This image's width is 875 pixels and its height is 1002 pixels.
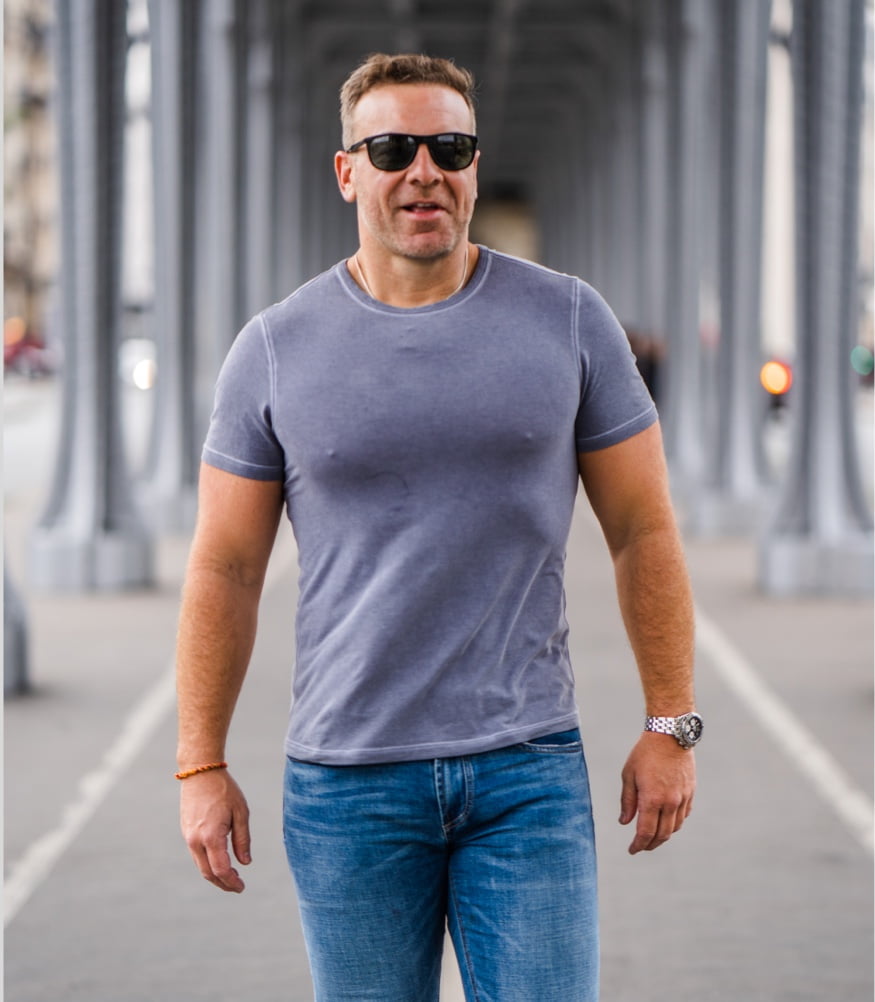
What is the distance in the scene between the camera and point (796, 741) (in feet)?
26.9

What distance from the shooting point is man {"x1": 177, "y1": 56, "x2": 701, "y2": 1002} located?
8.91ft

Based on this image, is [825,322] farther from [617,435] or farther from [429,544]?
[429,544]

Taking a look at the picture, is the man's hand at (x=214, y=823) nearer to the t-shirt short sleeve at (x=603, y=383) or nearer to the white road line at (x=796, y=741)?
the t-shirt short sleeve at (x=603, y=383)

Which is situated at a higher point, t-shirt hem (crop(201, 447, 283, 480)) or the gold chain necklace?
the gold chain necklace

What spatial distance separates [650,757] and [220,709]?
678 mm

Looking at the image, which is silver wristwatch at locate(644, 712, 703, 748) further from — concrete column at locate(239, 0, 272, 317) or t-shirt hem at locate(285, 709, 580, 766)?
concrete column at locate(239, 0, 272, 317)

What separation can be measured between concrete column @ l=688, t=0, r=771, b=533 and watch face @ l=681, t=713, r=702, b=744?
15.4m

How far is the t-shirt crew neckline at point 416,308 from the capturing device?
2.76 metres

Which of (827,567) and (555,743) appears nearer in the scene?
(555,743)

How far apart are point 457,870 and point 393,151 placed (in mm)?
1073

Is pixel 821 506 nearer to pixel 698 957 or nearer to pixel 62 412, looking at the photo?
pixel 62 412

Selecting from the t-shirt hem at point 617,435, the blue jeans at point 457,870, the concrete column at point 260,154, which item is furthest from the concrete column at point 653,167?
the blue jeans at point 457,870

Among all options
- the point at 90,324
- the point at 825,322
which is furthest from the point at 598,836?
the point at 90,324

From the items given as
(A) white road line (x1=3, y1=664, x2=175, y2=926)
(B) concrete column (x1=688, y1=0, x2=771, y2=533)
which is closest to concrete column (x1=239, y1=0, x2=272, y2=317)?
(B) concrete column (x1=688, y1=0, x2=771, y2=533)
